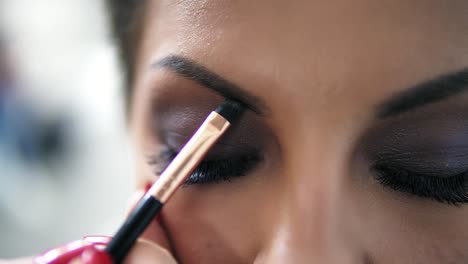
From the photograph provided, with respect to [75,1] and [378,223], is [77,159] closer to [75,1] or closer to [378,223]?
[75,1]

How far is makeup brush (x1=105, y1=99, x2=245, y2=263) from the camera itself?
41 centimetres

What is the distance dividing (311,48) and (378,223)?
17cm

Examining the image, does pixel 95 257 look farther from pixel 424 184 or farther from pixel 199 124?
pixel 424 184

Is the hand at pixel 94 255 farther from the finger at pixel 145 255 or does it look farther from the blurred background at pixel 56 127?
the blurred background at pixel 56 127

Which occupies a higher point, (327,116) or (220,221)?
(327,116)

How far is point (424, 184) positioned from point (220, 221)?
0.20 meters

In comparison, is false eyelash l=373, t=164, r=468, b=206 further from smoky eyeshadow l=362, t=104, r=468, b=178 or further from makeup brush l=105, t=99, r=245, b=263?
makeup brush l=105, t=99, r=245, b=263

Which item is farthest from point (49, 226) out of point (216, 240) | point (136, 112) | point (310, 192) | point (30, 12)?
point (310, 192)

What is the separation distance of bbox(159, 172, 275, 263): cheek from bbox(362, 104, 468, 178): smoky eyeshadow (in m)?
0.11

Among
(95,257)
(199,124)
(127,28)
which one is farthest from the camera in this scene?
(127,28)

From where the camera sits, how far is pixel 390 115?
1.38 ft

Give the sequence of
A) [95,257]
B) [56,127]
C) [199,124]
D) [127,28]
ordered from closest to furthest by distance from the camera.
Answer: [95,257], [199,124], [127,28], [56,127]

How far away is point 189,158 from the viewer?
438 mm

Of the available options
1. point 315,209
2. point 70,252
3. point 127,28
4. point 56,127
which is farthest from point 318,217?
point 56,127
